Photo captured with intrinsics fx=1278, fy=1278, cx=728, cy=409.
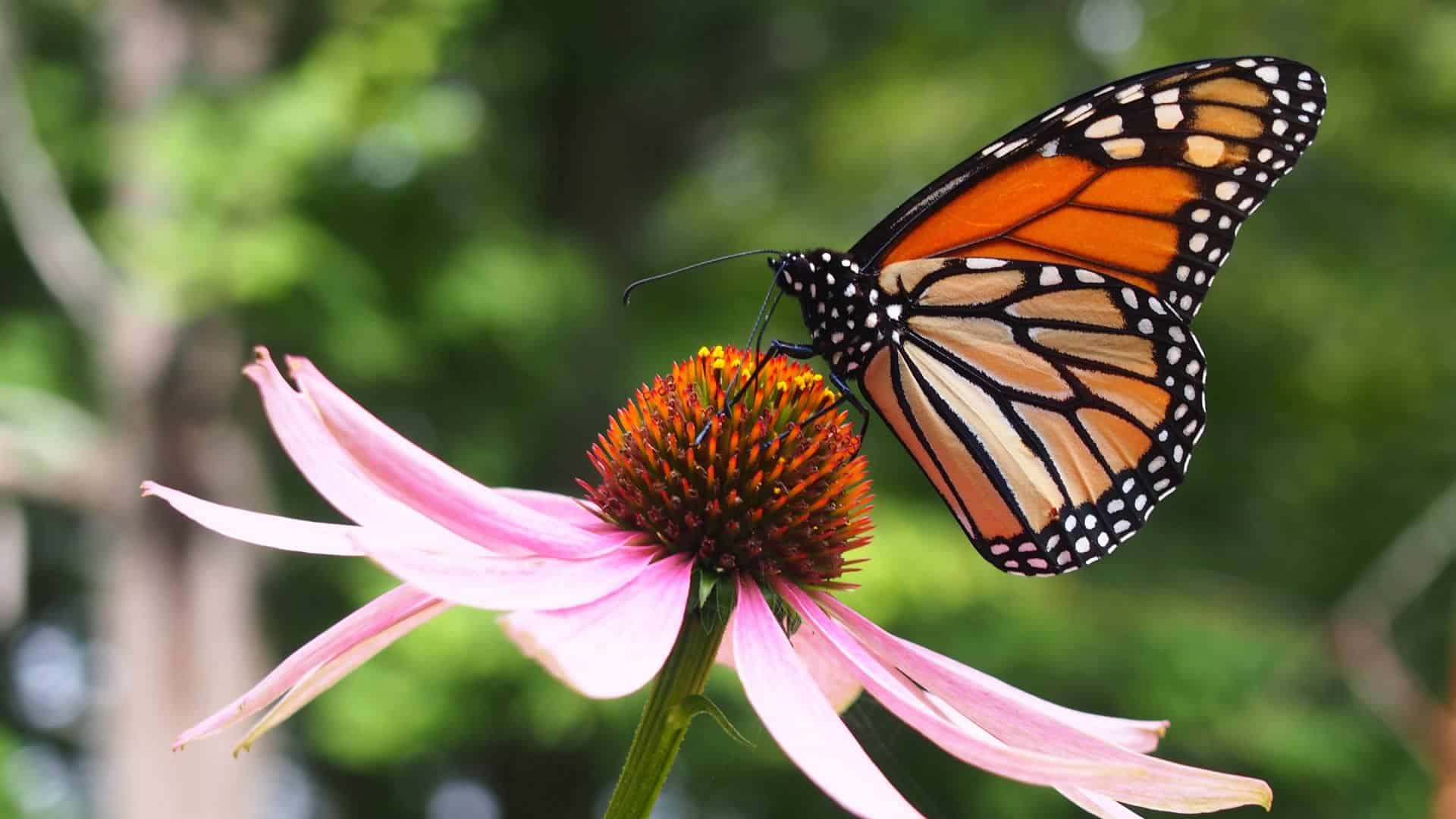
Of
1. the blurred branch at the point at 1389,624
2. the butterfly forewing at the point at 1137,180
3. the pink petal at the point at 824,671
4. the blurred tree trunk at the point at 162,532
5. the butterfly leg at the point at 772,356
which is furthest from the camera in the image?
the blurred branch at the point at 1389,624

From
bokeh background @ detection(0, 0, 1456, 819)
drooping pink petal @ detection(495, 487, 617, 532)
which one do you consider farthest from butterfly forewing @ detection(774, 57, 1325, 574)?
bokeh background @ detection(0, 0, 1456, 819)

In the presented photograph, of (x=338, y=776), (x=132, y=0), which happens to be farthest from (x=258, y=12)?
(x=338, y=776)

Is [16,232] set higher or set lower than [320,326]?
higher

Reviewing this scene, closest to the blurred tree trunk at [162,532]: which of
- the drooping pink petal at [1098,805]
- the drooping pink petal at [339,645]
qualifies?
the drooping pink petal at [339,645]

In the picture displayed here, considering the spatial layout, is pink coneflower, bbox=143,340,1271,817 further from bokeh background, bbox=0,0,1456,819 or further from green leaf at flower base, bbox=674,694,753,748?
bokeh background, bbox=0,0,1456,819

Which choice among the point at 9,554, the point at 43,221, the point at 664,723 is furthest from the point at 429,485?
the point at 9,554

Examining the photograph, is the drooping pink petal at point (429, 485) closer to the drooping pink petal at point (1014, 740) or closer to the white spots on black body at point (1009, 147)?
the drooping pink petal at point (1014, 740)

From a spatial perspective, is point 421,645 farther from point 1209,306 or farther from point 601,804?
point 1209,306
